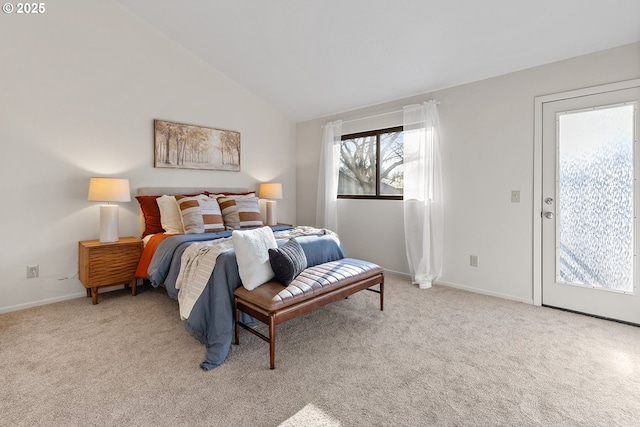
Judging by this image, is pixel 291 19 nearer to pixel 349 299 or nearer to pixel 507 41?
pixel 507 41

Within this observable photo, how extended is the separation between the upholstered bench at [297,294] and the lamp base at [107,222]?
1.85 metres

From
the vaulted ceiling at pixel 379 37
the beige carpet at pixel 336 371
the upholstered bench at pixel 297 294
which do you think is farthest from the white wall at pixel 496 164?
the upholstered bench at pixel 297 294

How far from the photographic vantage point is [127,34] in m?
3.58

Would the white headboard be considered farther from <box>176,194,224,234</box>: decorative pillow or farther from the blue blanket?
the blue blanket

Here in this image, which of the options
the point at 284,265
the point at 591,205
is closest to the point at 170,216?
the point at 284,265

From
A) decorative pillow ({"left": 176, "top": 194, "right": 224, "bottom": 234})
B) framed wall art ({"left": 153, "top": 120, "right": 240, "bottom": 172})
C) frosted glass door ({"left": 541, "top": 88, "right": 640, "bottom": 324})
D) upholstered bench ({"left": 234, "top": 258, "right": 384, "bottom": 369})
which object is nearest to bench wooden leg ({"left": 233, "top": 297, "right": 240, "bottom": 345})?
upholstered bench ({"left": 234, "top": 258, "right": 384, "bottom": 369})

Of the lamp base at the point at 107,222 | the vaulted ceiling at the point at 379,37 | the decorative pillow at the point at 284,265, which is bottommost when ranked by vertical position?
the decorative pillow at the point at 284,265

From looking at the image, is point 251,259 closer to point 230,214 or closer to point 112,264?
point 230,214

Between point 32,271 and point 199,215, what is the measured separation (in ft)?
5.31

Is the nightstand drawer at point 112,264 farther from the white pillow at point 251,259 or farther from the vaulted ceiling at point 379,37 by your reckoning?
the vaulted ceiling at point 379,37

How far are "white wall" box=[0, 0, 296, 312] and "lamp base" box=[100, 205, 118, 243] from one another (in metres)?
0.34

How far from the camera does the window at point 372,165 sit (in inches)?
168

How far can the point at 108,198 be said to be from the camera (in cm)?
319

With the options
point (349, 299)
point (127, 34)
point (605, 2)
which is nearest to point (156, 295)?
point (349, 299)
